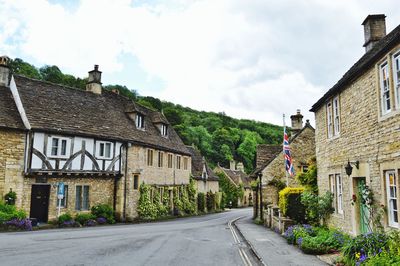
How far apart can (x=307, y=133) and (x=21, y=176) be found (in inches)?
830

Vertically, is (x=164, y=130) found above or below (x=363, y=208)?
above

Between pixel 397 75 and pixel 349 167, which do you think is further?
pixel 349 167

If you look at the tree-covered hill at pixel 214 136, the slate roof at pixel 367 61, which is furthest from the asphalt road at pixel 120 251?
the tree-covered hill at pixel 214 136

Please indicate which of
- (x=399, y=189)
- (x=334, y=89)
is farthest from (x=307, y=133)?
(x=399, y=189)

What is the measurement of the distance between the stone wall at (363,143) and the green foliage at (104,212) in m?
14.8

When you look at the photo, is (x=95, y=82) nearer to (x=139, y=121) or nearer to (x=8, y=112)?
(x=139, y=121)

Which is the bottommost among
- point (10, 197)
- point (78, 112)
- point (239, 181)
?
point (10, 197)

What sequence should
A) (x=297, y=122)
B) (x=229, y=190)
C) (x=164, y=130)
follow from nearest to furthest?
(x=297, y=122), (x=164, y=130), (x=229, y=190)

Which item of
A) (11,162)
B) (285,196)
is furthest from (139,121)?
(285,196)

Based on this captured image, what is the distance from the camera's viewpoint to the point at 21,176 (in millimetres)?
19250

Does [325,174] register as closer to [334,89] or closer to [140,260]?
[334,89]

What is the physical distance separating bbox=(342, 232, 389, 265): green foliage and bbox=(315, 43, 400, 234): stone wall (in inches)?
47.7

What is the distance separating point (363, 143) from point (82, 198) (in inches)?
704

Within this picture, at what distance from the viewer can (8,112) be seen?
2023 cm
